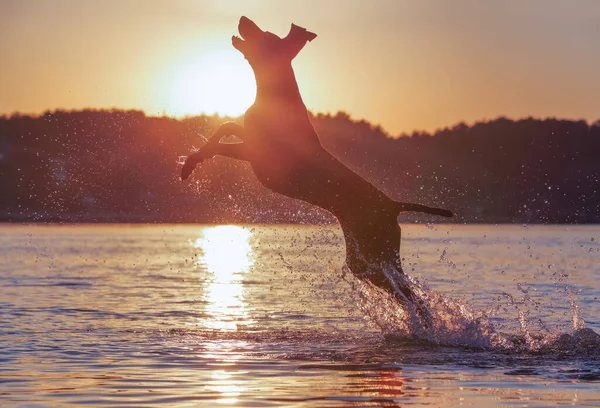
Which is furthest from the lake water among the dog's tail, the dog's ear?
the dog's ear

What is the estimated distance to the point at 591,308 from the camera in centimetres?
2489

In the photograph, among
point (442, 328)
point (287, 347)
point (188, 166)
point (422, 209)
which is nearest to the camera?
point (422, 209)

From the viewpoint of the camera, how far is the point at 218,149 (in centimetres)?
1688

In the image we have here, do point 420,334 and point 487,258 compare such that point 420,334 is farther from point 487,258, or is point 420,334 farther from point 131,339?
point 487,258

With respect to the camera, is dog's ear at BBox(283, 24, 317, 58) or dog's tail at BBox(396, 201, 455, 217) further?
dog's ear at BBox(283, 24, 317, 58)

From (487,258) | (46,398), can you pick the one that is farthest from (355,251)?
(487,258)

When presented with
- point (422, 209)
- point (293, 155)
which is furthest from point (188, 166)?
point (422, 209)

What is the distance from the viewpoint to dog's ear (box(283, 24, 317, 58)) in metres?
16.9

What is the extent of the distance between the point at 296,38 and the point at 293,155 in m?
1.64

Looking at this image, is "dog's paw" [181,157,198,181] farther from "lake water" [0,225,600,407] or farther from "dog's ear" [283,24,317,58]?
"lake water" [0,225,600,407]

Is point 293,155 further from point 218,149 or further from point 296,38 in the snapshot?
point 296,38

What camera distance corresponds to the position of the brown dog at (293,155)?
16.6 metres

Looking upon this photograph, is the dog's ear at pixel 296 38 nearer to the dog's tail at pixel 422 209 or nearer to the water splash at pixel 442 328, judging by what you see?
the dog's tail at pixel 422 209

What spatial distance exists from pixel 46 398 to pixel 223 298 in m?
13.8
